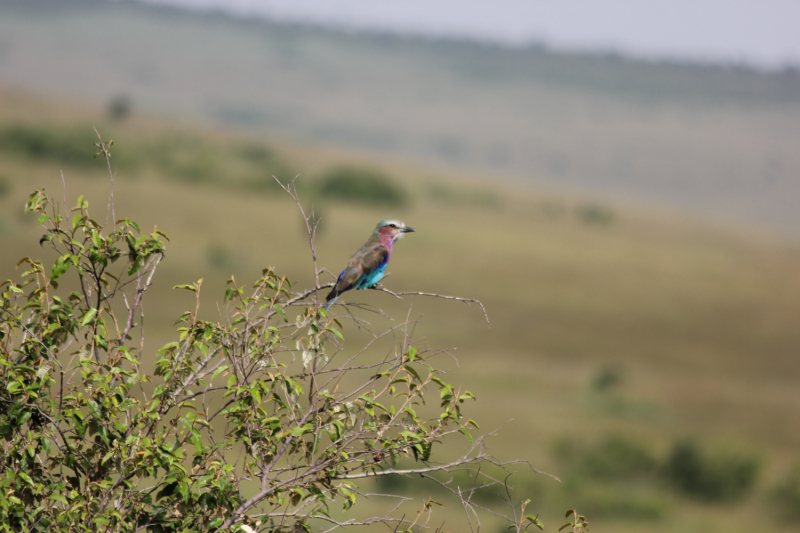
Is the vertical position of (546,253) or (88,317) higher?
(546,253)

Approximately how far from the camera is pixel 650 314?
71500 mm

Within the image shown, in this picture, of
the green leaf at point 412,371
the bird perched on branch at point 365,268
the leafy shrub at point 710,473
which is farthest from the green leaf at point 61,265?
the leafy shrub at point 710,473

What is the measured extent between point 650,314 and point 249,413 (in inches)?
2747

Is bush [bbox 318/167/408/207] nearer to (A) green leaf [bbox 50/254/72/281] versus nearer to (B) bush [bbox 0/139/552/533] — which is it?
(B) bush [bbox 0/139/552/533]

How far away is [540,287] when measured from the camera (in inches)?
2852

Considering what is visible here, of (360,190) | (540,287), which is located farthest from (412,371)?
(360,190)

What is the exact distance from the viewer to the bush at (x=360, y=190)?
3777 inches

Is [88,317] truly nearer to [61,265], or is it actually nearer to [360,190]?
[61,265]

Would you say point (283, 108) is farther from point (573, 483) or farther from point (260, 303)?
point (260, 303)

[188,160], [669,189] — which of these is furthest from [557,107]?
[188,160]

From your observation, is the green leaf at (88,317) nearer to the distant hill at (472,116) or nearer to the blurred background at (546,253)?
the blurred background at (546,253)

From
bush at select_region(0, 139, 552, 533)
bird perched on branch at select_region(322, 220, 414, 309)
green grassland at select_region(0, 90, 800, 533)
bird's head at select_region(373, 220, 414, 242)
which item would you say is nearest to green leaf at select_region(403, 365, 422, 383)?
bush at select_region(0, 139, 552, 533)

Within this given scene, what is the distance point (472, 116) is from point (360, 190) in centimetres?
9499

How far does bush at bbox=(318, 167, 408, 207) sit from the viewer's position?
9594 cm
